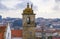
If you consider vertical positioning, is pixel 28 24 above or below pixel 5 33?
above

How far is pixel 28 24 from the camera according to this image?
1570cm

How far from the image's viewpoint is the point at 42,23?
3688 centimetres

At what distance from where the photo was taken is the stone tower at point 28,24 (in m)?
15.7

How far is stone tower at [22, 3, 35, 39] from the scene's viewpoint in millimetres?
15688

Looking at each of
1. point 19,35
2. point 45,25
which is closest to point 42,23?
point 45,25

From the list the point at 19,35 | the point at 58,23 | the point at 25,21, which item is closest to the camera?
the point at 25,21

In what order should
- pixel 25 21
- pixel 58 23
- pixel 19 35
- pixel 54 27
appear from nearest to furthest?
pixel 25 21 < pixel 19 35 < pixel 58 23 < pixel 54 27

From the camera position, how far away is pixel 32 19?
51.6 ft

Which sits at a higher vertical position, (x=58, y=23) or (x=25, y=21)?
(x=25, y=21)

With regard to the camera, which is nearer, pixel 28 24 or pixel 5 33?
pixel 28 24

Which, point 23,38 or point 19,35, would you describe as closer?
point 23,38

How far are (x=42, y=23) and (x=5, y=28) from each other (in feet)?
68.4

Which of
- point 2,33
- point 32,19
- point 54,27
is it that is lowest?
point 54,27

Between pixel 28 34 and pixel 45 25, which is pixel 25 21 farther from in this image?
pixel 45 25
